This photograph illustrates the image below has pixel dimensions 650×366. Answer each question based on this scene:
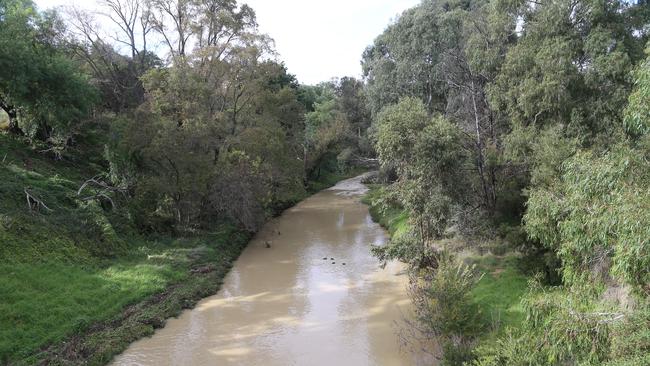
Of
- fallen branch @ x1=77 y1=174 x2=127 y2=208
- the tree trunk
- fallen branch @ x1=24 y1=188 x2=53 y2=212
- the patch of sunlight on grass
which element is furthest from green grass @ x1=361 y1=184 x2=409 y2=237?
the tree trunk

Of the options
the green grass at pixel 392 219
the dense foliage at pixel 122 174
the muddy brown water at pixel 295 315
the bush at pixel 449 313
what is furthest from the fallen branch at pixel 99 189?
the bush at pixel 449 313

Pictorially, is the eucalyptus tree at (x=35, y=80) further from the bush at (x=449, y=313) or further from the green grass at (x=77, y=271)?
the bush at (x=449, y=313)

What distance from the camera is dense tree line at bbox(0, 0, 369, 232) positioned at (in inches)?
925

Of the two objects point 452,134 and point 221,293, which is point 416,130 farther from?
point 221,293

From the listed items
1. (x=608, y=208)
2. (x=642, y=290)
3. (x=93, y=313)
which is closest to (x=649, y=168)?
(x=608, y=208)

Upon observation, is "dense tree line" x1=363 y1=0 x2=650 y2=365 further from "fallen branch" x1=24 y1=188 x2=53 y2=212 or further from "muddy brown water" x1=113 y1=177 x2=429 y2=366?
"fallen branch" x1=24 y1=188 x2=53 y2=212

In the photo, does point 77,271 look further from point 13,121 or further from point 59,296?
point 13,121

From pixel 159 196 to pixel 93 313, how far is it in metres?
9.12

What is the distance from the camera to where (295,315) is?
17.2 metres

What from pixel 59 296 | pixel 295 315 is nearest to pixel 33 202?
pixel 59 296

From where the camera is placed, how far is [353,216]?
36.5 m

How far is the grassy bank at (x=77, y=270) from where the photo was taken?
14000 mm

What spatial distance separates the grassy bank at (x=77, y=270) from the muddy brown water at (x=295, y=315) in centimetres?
91

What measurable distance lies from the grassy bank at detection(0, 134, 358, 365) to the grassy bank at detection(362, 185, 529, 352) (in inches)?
413
